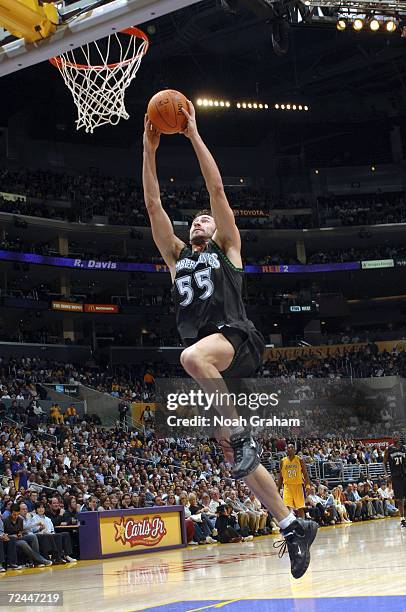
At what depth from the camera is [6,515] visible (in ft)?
44.8

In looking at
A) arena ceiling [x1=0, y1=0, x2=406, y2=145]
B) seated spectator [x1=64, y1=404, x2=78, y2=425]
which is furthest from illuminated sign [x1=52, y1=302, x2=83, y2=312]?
arena ceiling [x1=0, y1=0, x2=406, y2=145]

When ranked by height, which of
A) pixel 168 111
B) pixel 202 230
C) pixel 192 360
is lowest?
pixel 192 360

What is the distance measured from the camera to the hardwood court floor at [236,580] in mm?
7207

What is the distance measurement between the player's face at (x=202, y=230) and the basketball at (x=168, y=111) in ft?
1.91

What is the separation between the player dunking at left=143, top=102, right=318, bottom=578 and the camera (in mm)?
4480

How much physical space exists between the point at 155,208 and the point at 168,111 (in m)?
0.61

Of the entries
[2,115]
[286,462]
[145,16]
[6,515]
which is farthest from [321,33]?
[145,16]

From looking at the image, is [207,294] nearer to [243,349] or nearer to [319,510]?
[243,349]

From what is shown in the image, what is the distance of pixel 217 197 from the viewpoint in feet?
15.6

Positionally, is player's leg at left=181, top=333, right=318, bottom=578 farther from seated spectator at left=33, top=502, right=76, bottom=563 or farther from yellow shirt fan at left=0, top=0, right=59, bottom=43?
seated spectator at left=33, top=502, right=76, bottom=563

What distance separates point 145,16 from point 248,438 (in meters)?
4.12

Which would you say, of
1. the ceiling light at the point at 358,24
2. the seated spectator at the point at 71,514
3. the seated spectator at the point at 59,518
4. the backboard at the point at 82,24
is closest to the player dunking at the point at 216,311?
the backboard at the point at 82,24

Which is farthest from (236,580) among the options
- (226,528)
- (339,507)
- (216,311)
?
(339,507)

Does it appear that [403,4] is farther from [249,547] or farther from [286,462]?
[249,547]
